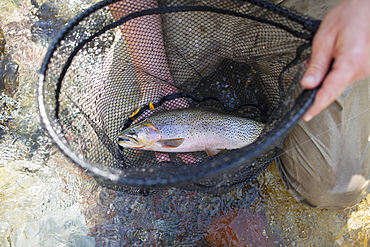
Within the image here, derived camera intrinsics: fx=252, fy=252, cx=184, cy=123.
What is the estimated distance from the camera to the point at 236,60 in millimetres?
2531

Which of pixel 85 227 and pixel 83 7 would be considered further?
pixel 83 7

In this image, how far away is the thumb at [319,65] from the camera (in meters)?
1.33

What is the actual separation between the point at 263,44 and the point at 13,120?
271 centimetres

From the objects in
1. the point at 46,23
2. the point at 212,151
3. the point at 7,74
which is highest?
the point at 46,23

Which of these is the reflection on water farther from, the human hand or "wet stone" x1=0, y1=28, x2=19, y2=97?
the human hand

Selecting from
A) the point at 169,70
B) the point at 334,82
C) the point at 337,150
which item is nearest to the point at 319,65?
the point at 334,82

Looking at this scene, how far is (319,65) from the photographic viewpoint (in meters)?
1.33

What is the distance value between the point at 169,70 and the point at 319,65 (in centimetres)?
152

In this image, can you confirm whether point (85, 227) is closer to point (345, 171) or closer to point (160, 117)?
point (160, 117)

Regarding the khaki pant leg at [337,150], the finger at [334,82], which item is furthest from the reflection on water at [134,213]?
the finger at [334,82]

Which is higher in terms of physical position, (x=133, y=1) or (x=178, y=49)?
(x=133, y=1)

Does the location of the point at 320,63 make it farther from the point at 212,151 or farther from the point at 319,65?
the point at 212,151

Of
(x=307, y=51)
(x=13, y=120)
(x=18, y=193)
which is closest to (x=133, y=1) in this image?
(x=307, y=51)

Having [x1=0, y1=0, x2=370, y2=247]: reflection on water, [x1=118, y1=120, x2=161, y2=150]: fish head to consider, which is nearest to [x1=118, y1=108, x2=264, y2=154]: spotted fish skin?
[x1=118, y1=120, x2=161, y2=150]: fish head
